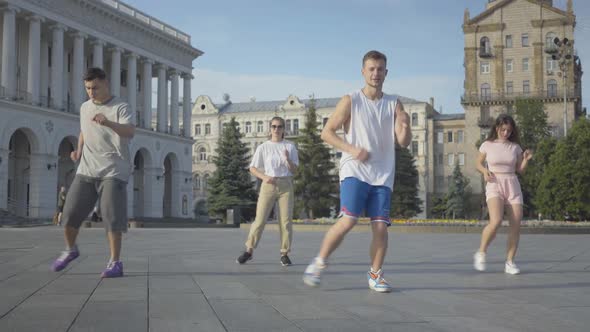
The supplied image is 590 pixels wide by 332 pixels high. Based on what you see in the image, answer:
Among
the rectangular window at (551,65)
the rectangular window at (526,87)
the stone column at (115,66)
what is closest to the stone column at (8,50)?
the stone column at (115,66)

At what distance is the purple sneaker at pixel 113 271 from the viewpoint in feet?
25.1

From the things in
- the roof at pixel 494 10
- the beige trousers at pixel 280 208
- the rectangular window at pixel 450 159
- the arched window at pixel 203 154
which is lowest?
the beige trousers at pixel 280 208

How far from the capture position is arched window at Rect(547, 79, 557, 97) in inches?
2958

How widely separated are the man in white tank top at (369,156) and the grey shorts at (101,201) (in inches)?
89.0

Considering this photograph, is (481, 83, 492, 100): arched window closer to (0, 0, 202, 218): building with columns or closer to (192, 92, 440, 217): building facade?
(192, 92, 440, 217): building facade

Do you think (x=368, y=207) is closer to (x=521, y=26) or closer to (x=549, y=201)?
(x=549, y=201)

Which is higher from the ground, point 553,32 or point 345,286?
point 553,32

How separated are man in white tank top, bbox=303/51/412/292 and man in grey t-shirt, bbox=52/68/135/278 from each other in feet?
7.39

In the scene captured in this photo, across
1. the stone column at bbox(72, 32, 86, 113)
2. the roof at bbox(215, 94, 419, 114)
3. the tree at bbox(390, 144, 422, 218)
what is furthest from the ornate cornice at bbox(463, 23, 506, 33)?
the stone column at bbox(72, 32, 86, 113)

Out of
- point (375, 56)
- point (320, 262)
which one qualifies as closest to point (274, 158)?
point (320, 262)

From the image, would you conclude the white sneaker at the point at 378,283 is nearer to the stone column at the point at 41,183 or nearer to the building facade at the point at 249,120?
the stone column at the point at 41,183

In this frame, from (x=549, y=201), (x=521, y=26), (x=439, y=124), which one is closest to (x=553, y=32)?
(x=521, y=26)

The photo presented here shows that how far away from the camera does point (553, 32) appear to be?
2985 inches

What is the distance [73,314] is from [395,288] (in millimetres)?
3296
